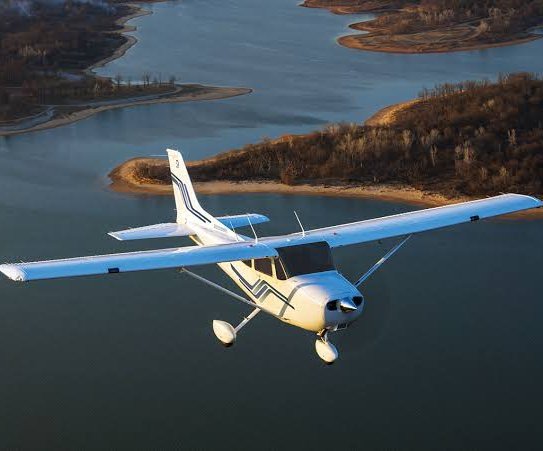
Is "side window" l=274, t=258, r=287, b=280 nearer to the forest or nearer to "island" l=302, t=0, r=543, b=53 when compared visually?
the forest

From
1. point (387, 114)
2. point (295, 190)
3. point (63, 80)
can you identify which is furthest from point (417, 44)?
point (295, 190)

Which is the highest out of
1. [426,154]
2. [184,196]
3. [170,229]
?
[184,196]

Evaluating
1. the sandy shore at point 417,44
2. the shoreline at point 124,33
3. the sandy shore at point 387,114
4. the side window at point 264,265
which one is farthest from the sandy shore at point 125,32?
the side window at point 264,265

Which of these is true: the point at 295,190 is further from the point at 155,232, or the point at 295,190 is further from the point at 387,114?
the point at 155,232

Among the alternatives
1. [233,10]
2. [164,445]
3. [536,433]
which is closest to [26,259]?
[164,445]

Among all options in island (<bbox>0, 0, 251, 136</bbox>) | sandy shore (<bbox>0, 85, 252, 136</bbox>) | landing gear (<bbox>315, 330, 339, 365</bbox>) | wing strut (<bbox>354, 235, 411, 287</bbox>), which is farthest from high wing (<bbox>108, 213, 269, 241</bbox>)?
island (<bbox>0, 0, 251, 136</bbox>)

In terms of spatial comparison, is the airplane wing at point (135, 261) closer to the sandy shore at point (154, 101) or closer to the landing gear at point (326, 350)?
the landing gear at point (326, 350)

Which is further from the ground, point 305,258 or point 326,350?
point 305,258
